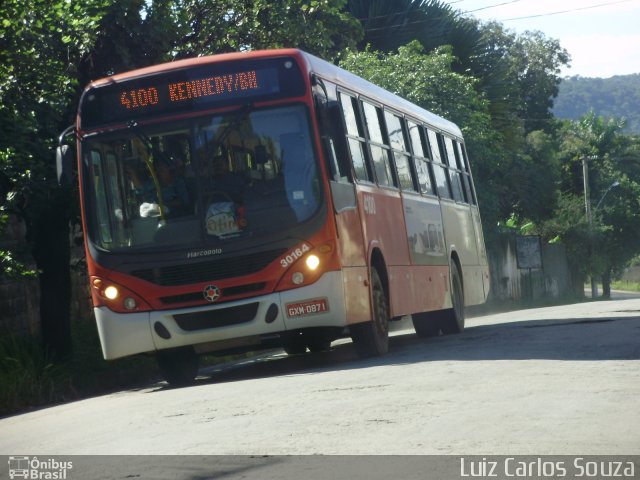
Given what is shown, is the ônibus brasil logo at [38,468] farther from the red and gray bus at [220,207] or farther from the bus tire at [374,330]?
the bus tire at [374,330]

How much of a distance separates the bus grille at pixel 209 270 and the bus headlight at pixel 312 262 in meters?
0.27

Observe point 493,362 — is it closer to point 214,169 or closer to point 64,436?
point 214,169

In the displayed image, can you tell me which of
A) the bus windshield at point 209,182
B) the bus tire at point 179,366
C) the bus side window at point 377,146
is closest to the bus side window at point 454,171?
the bus side window at point 377,146

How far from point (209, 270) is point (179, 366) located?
1.73 m

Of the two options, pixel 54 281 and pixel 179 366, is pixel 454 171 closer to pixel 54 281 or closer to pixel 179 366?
pixel 54 281

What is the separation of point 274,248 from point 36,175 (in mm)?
4088

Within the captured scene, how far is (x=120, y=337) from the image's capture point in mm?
13156

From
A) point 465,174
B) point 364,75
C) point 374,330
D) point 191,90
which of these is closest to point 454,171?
point 465,174

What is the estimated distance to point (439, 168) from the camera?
65.8ft

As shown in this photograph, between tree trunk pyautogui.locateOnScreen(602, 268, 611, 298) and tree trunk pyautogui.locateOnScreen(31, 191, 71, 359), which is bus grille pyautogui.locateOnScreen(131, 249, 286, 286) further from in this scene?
tree trunk pyautogui.locateOnScreen(602, 268, 611, 298)

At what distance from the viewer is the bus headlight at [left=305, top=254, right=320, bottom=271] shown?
505 inches

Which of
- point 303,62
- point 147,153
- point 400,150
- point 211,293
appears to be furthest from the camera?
point 400,150

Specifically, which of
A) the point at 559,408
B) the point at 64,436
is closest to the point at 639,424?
the point at 559,408

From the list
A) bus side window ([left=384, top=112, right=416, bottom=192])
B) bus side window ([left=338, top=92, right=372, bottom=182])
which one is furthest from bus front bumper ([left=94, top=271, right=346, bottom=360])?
bus side window ([left=384, top=112, right=416, bottom=192])
